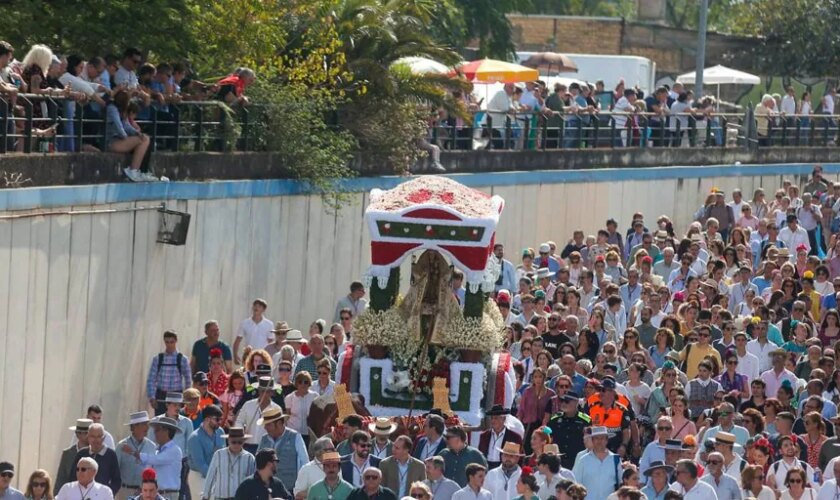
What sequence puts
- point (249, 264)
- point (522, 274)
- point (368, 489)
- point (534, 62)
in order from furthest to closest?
point (534, 62) < point (522, 274) < point (249, 264) < point (368, 489)

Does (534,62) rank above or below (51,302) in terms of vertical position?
above

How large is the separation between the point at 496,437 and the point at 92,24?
844 cm

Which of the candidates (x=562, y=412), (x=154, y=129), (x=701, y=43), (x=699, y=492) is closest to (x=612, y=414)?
(x=562, y=412)

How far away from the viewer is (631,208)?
38594mm

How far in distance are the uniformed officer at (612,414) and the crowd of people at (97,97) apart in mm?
5790

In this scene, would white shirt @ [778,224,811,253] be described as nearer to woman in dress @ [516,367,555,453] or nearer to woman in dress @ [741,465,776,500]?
woman in dress @ [516,367,555,453]

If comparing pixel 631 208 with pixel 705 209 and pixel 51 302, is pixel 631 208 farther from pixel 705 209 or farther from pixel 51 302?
pixel 51 302

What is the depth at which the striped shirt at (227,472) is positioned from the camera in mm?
18516

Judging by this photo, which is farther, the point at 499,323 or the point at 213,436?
the point at 499,323

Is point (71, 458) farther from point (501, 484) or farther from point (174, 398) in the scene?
point (501, 484)

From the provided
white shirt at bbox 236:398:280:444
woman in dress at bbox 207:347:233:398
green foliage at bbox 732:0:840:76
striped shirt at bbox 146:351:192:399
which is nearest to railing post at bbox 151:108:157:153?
striped shirt at bbox 146:351:192:399

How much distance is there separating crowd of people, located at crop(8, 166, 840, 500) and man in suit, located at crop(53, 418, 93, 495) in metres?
0.02

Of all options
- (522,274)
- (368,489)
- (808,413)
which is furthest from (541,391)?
(522,274)

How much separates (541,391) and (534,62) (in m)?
27.4
